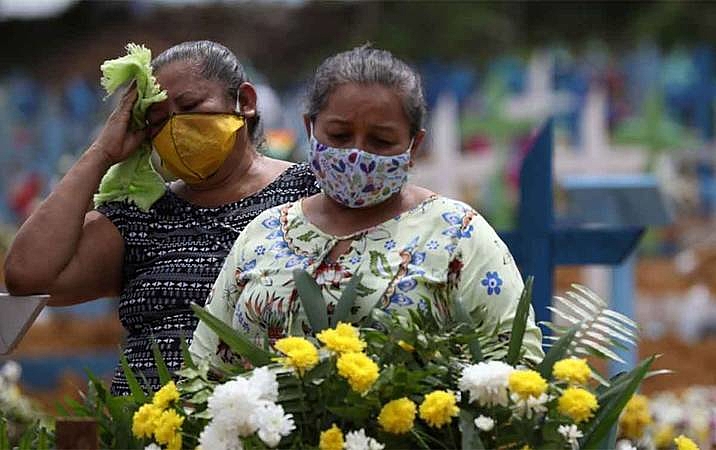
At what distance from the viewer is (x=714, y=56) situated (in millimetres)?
18469

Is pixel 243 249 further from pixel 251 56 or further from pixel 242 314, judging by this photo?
pixel 251 56

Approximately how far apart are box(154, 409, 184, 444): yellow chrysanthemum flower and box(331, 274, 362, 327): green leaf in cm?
34

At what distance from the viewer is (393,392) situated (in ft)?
8.88

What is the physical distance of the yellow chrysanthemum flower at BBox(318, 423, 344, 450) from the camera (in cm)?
267

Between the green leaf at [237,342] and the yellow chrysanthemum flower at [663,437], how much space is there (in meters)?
2.79

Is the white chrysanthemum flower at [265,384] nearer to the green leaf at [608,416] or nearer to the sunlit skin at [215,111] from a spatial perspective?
the green leaf at [608,416]

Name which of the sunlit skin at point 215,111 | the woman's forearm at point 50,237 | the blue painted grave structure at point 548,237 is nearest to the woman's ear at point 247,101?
the sunlit skin at point 215,111

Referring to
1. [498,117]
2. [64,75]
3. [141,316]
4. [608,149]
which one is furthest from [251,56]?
[141,316]

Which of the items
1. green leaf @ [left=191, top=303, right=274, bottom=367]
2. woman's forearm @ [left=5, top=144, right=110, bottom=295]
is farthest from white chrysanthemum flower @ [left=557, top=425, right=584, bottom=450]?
woman's forearm @ [left=5, top=144, right=110, bottom=295]

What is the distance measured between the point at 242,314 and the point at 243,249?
152 millimetres

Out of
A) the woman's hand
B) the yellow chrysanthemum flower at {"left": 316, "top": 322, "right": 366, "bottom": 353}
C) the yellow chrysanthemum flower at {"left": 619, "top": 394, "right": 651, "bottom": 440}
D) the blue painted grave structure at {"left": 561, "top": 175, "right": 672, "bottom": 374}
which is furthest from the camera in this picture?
the blue painted grave structure at {"left": 561, "top": 175, "right": 672, "bottom": 374}

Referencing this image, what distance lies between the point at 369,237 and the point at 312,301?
0.22 metres

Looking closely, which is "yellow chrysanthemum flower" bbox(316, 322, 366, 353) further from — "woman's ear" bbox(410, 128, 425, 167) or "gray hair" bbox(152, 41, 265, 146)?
"gray hair" bbox(152, 41, 265, 146)

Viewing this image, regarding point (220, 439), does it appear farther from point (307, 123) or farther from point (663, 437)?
point (663, 437)
